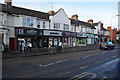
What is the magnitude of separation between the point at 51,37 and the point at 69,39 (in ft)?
20.3

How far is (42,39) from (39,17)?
486cm

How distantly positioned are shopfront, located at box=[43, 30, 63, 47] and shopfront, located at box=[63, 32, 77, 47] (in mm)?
1556

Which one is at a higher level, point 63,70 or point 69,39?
point 69,39

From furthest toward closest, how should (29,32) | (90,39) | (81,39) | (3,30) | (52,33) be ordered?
(90,39) → (81,39) → (52,33) → (29,32) → (3,30)

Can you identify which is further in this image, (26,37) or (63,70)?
(26,37)

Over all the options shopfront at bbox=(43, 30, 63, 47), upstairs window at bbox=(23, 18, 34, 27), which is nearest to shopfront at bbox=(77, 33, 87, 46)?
shopfront at bbox=(43, 30, 63, 47)

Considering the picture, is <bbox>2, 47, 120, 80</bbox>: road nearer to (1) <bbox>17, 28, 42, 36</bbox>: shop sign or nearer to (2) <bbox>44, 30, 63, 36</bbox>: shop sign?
(1) <bbox>17, 28, 42, 36</bbox>: shop sign

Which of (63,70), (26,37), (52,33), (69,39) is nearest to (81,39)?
(69,39)

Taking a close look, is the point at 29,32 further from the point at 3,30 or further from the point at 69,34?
the point at 69,34

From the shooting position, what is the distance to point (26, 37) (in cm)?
1953

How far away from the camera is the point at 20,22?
18.2 m

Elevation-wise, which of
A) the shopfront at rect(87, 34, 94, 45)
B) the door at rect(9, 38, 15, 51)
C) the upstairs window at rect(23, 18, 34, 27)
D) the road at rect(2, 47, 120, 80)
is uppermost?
the upstairs window at rect(23, 18, 34, 27)

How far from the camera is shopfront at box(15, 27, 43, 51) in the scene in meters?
17.7

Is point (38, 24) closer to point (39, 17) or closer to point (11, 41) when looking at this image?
point (39, 17)
